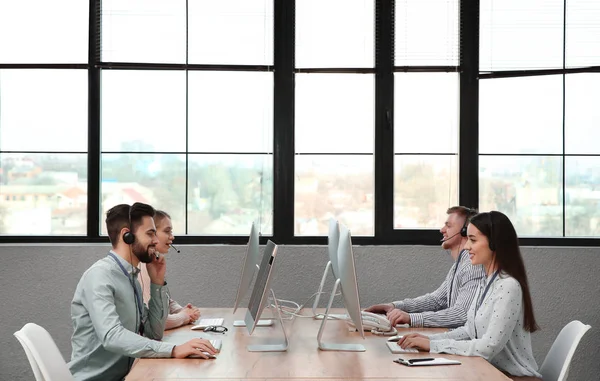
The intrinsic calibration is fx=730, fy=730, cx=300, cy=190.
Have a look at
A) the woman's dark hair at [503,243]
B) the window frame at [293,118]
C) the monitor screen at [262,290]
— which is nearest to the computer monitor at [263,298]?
the monitor screen at [262,290]

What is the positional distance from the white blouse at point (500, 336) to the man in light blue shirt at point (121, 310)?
1034 millimetres

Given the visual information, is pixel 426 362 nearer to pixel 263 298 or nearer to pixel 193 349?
pixel 263 298

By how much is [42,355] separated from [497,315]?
178 centimetres

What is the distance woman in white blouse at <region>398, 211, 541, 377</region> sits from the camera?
9.84 ft

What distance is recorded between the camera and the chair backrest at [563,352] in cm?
293

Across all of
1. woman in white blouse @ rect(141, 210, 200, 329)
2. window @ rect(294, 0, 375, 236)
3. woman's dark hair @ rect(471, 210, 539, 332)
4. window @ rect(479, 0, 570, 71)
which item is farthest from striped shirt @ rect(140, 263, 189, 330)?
window @ rect(479, 0, 570, 71)

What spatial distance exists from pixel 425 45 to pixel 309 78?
82 centimetres

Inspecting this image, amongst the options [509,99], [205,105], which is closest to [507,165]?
[509,99]

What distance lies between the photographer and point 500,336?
2.98 metres

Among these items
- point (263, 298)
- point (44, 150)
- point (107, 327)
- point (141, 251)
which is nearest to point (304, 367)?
point (263, 298)

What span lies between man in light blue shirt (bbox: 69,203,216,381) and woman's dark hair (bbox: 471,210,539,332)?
4.21 feet

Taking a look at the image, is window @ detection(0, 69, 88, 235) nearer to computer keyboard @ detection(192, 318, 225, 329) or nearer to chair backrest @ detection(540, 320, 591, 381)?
computer keyboard @ detection(192, 318, 225, 329)

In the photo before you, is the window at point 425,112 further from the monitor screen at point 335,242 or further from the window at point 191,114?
the monitor screen at point 335,242

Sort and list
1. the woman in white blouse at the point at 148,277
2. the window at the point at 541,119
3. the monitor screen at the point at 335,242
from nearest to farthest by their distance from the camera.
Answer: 1. the monitor screen at the point at 335,242
2. the woman in white blouse at the point at 148,277
3. the window at the point at 541,119
